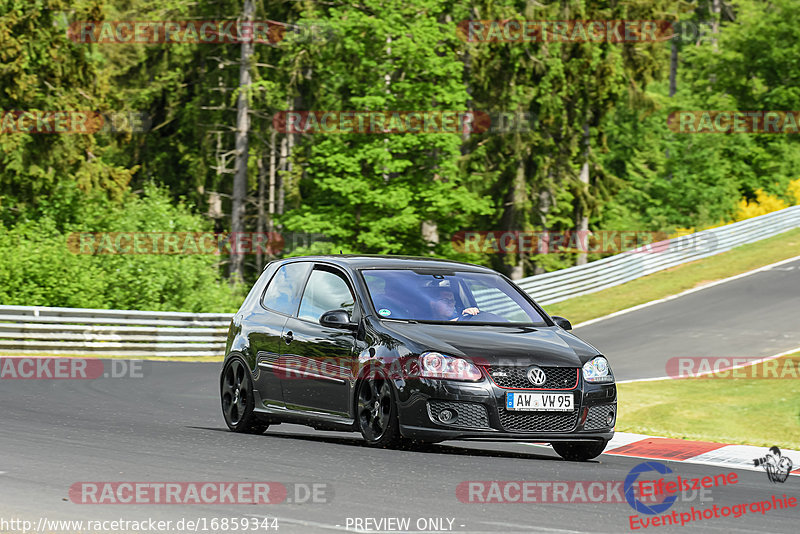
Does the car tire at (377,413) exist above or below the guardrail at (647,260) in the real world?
above

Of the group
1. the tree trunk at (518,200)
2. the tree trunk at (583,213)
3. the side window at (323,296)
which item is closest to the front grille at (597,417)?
the side window at (323,296)

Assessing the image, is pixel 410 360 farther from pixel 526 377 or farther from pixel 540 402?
pixel 540 402

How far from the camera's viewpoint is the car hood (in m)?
9.91

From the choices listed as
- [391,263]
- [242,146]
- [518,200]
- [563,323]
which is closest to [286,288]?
[391,263]

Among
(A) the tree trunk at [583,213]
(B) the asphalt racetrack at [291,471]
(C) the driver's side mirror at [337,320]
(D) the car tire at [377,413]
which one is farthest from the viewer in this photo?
(A) the tree trunk at [583,213]

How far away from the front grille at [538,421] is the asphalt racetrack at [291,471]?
0.99 feet

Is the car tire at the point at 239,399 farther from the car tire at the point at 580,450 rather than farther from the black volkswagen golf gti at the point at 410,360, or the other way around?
the car tire at the point at 580,450

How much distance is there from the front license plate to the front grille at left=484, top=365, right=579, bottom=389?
0.06 m

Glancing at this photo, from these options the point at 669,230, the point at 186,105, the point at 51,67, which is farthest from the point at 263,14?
the point at 669,230

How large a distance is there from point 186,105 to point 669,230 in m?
24.3

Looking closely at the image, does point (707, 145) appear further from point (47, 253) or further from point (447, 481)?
point (447, 481)

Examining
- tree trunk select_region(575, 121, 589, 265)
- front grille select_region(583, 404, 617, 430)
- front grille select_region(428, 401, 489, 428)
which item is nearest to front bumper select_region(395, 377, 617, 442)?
front grille select_region(428, 401, 489, 428)

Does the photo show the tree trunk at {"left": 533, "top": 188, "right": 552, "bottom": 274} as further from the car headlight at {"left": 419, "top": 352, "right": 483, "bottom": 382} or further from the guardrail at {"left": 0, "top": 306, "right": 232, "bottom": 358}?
the car headlight at {"left": 419, "top": 352, "right": 483, "bottom": 382}

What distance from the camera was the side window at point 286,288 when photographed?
1188 cm
